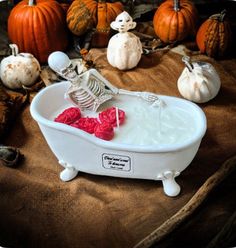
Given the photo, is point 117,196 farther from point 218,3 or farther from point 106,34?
point 218,3

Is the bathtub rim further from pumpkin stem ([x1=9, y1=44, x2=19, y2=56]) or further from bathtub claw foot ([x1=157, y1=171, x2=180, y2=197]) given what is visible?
pumpkin stem ([x1=9, y1=44, x2=19, y2=56])

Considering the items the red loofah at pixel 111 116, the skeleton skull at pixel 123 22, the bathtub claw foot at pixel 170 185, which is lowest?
the bathtub claw foot at pixel 170 185

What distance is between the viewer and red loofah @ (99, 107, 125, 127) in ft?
3.73

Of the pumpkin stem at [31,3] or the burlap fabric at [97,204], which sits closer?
the burlap fabric at [97,204]

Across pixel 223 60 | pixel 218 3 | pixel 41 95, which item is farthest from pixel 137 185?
pixel 218 3

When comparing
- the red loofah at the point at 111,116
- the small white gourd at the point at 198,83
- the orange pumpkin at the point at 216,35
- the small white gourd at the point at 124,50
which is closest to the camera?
the red loofah at the point at 111,116

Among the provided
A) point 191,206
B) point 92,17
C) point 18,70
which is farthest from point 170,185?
point 92,17

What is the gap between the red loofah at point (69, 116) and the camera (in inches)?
45.2

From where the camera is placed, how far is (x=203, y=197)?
1.10 meters

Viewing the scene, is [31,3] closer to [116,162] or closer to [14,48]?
[14,48]

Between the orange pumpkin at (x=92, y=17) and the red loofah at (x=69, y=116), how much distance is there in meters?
0.66

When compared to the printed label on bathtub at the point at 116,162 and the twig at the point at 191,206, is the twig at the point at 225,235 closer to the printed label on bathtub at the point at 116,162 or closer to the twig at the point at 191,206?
the twig at the point at 191,206

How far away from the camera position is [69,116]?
116 centimetres

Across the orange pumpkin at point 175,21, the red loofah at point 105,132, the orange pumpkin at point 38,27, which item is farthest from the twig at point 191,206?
the orange pumpkin at point 38,27
